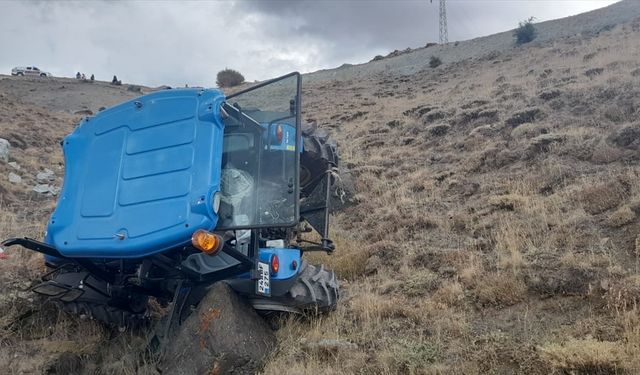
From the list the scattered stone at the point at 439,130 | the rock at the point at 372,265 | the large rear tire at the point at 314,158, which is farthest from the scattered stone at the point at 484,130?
the large rear tire at the point at 314,158

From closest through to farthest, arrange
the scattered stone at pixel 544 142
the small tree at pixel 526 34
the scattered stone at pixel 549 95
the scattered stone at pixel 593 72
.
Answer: the scattered stone at pixel 544 142 < the scattered stone at pixel 549 95 < the scattered stone at pixel 593 72 < the small tree at pixel 526 34

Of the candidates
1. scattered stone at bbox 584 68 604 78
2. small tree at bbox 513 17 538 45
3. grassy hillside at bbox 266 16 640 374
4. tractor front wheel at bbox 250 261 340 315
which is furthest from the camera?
small tree at bbox 513 17 538 45

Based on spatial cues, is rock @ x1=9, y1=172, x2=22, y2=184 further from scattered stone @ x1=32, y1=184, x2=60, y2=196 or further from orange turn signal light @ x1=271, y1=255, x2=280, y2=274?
orange turn signal light @ x1=271, y1=255, x2=280, y2=274

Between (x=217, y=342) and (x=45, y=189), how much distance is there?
11.1 m

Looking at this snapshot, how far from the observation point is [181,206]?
494cm

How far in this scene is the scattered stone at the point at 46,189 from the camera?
14.1 metres

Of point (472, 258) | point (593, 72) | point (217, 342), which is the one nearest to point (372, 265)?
point (472, 258)

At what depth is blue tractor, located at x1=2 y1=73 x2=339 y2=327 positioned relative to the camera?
Result: 506 centimetres

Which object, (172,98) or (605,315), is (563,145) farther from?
(172,98)

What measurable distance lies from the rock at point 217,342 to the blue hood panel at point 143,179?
736 mm

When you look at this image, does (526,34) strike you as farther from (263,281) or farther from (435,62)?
(263,281)

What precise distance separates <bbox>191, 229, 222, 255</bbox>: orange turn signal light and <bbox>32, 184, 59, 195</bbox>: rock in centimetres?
1099

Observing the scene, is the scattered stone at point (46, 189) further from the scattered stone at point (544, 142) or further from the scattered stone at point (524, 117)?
the scattered stone at point (524, 117)

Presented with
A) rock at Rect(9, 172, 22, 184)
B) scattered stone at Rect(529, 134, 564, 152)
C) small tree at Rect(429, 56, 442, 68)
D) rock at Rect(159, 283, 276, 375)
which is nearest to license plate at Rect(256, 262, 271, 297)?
rock at Rect(159, 283, 276, 375)
